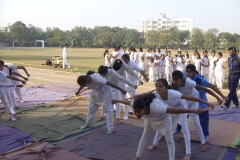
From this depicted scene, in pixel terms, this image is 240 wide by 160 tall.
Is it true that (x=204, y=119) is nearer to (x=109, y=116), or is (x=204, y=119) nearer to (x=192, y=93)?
(x=192, y=93)

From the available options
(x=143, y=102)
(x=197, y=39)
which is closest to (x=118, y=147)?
(x=143, y=102)

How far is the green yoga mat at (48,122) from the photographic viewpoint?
6469mm

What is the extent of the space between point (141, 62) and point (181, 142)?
11.7 metres

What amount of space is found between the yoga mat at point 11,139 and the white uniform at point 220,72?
9657 millimetres

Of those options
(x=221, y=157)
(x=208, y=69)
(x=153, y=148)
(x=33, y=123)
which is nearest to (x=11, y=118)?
(x=33, y=123)

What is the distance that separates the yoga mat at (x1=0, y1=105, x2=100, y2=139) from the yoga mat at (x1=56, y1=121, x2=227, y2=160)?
715 millimetres

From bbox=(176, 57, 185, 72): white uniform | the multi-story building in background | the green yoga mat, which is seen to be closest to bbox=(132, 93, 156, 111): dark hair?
the green yoga mat

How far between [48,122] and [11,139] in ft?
4.46

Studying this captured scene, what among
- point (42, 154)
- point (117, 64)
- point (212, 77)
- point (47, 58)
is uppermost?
point (47, 58)

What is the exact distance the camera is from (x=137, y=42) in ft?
282

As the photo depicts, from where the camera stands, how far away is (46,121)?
7.40 m

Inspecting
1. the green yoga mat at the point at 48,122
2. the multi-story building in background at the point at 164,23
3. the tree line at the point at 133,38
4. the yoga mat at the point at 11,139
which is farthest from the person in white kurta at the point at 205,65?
the multi-story building in background at the point at 164,23

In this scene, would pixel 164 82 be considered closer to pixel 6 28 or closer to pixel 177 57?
pixel 177 57

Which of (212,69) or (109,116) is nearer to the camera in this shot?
(109,116)
